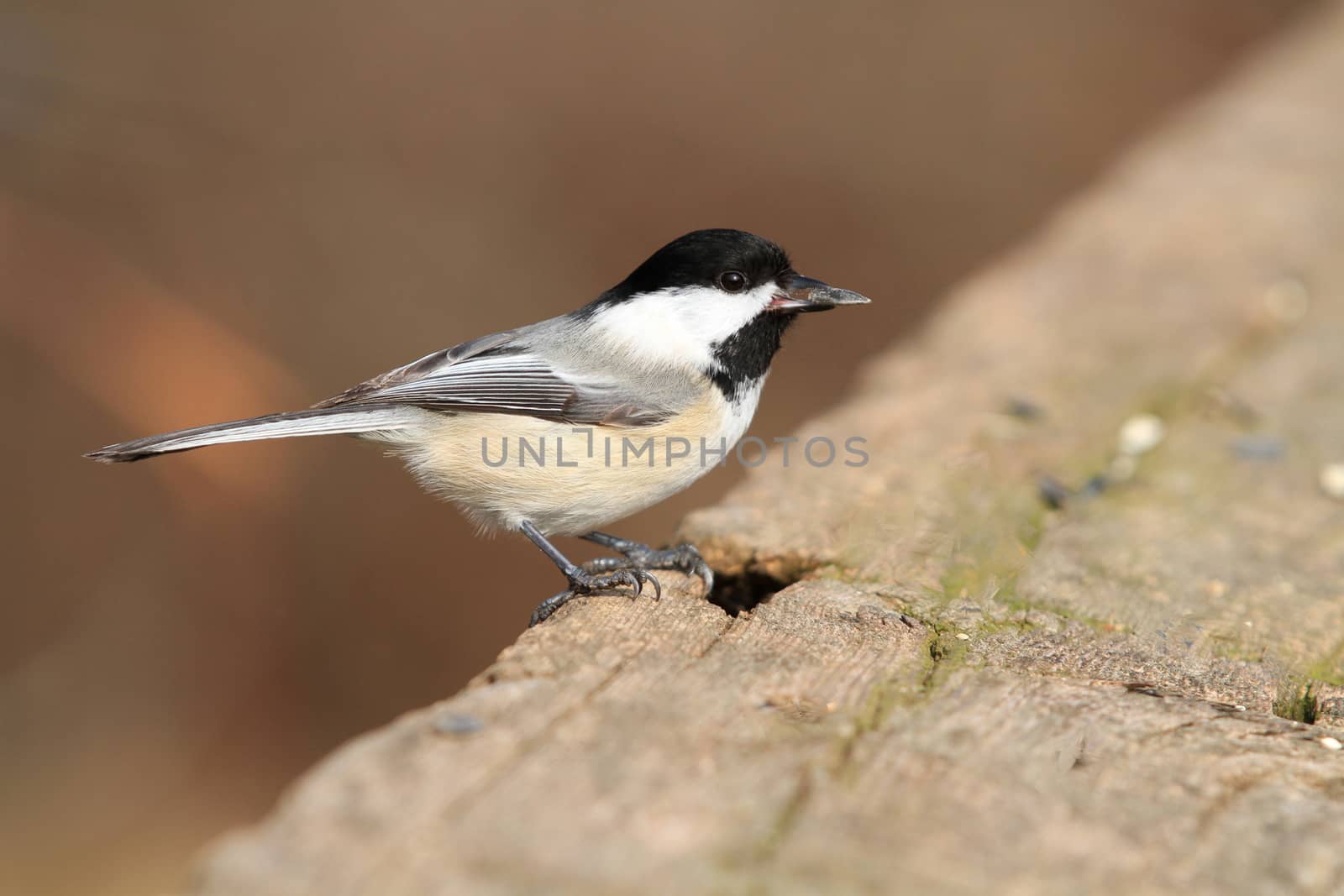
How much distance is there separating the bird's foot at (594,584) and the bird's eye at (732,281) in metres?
0.79

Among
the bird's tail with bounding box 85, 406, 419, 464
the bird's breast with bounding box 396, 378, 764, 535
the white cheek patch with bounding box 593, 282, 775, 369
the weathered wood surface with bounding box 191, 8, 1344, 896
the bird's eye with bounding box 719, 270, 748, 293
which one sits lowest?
the weathered wood surface with bounding box 191, 8, 1344, 896

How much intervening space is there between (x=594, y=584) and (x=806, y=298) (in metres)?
0.96

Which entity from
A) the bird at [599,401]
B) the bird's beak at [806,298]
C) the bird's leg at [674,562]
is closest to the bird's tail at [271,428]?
the bird at [599,401]

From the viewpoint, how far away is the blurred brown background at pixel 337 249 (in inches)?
175

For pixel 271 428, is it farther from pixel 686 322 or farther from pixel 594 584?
pixel 686 322

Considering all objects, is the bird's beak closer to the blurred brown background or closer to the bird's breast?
the bird's breast

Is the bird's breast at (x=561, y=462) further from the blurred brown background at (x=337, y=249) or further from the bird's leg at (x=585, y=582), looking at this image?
the blurred brown background at (x=337, y=249)

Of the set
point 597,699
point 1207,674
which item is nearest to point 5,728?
point 597,699

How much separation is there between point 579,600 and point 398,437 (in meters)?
0.89

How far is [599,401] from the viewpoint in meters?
2.68

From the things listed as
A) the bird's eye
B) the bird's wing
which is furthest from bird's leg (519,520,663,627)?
the bird's eye

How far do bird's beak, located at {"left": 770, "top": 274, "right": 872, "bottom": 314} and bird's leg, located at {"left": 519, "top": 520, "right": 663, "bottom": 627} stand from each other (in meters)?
0.84

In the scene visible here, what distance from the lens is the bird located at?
2.57 metres

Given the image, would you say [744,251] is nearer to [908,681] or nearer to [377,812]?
[908,681]
